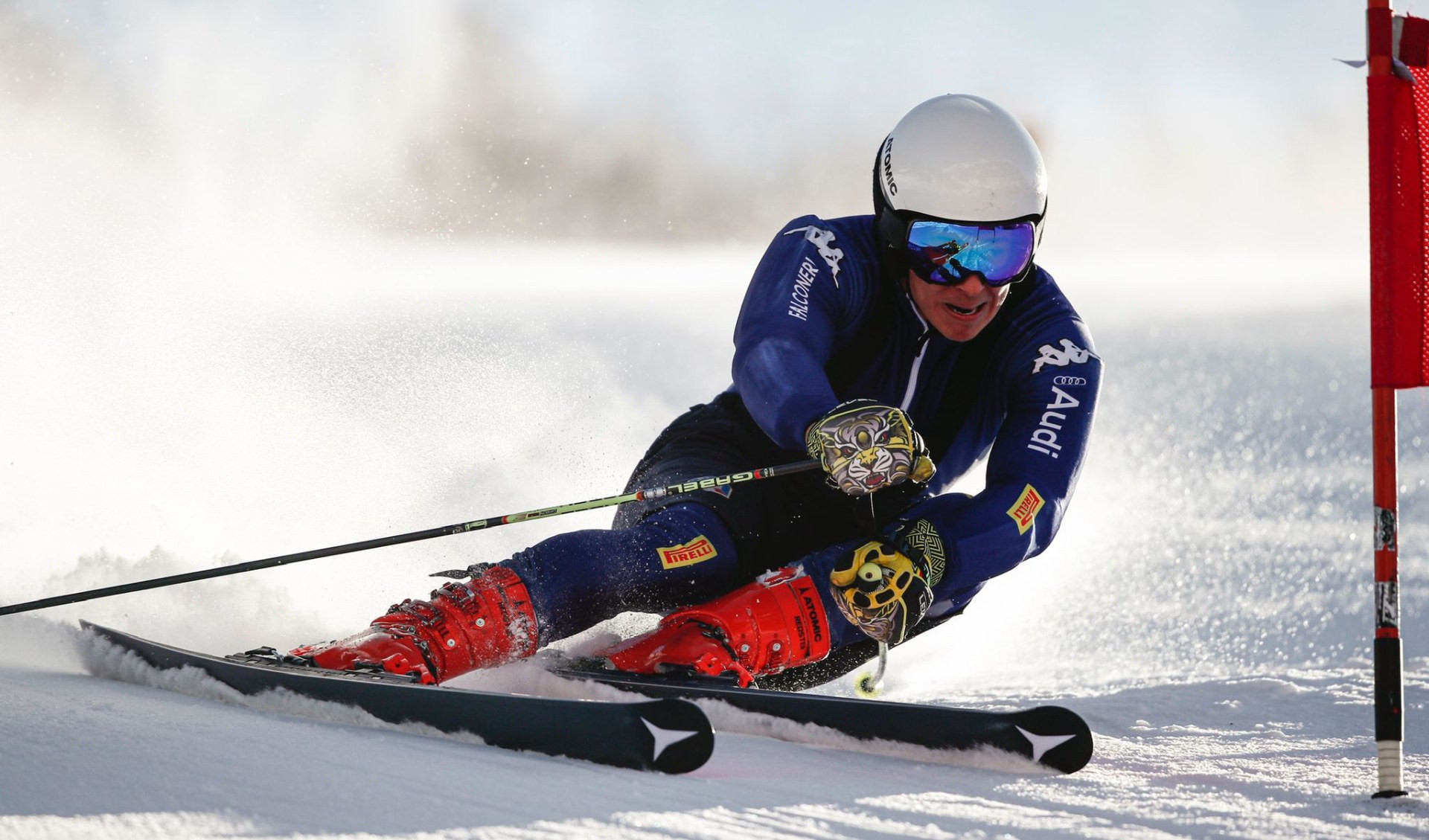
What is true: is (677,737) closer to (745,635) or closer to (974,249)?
(745,635)

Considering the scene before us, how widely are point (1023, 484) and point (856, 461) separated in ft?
1.83

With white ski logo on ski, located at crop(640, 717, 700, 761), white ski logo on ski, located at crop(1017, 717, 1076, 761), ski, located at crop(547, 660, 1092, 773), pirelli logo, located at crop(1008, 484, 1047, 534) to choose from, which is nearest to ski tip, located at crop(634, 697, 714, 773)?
white ski logo on ski, located at crop(640, 717, 700, 761)

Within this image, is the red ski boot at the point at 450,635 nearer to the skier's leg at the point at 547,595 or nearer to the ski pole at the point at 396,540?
the skier's leg at the point at 547,595

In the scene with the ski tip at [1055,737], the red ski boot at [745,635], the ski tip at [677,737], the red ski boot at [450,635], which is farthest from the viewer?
the red ski boot at [745,635]

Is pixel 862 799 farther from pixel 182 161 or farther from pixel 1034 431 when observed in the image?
pixel 182 161

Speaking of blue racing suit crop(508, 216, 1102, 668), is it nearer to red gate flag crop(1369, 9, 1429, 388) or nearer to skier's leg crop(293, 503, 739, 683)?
skier's leg crop(293, 503, 739, 683)

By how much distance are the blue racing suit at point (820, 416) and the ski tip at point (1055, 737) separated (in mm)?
555

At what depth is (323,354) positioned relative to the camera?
660 centimetres

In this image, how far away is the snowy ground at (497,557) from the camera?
2.12 meters

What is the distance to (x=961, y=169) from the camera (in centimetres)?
331

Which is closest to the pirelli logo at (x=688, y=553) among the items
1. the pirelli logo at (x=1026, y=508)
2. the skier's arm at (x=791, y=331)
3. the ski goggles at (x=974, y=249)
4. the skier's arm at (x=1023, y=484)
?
the skier's arm at (x=791, y=331)

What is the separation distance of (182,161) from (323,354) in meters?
4.64

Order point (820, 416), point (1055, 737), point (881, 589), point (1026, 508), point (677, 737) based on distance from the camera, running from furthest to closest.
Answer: point (1026, 508), point (820, 416), point (881, 589), point (1055, 737), point (677, 737)

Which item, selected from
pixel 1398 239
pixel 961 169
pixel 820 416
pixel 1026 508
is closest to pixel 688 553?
pixel 820 416
